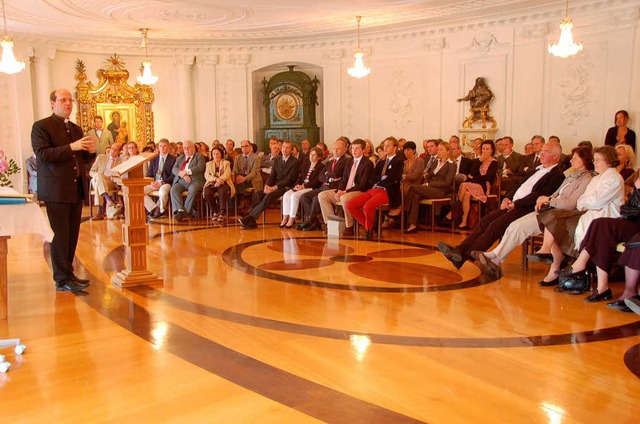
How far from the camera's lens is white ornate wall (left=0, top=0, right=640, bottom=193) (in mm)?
9898

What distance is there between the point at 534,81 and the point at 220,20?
5.84 meters

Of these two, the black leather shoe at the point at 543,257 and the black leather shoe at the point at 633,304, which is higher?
the black leather shoe at the point at 543,257

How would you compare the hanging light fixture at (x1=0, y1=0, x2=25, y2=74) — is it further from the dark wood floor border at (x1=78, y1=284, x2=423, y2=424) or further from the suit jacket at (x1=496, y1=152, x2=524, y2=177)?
the suit jacket at (x1=496, y1=152, x2=524, y2=177)

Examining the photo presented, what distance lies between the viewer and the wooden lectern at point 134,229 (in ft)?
17.7

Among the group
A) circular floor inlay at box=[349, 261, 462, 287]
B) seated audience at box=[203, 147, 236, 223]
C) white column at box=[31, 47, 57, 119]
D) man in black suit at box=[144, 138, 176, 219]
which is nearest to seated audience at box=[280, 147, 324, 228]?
seated audience at box=[203, 147, 236, 223]

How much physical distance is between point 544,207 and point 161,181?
22.3ft

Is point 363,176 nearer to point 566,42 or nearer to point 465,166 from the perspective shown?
point 465,166

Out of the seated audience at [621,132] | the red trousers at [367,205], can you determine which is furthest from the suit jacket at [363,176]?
the seated audience at [621,132]

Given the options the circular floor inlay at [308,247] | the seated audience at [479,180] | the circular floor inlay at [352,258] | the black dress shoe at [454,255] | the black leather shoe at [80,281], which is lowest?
the circular floor inlay at [352,258]

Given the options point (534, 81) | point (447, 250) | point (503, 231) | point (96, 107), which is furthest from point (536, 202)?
point (96, 107)

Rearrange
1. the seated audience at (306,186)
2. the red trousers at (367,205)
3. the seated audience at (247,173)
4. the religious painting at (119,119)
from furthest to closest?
the religious painting at (119,119), the seated audience at (247,173), the seated audience at (306,186), the red trousers at (367,205)

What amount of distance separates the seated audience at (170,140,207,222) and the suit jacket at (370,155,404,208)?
124 inches

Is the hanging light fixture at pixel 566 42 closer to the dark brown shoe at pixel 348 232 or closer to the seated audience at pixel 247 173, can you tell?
the dark brown shoe at pixel 348 232

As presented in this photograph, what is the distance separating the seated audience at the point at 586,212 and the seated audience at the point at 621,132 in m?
4.62
